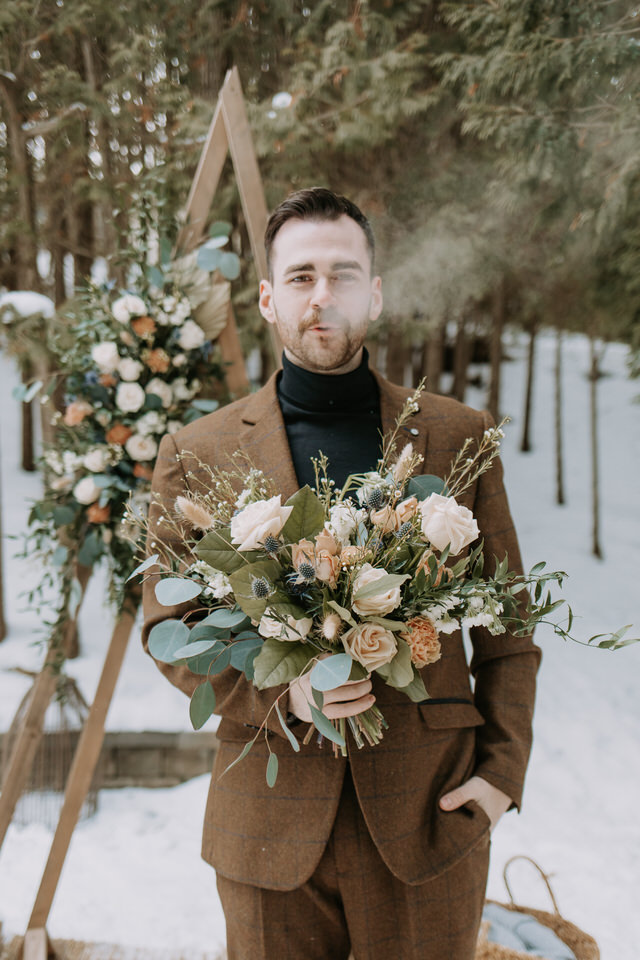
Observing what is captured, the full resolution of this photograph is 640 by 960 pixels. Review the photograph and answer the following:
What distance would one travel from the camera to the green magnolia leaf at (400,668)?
3.18ft

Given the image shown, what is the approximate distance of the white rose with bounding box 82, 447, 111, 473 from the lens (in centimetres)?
195

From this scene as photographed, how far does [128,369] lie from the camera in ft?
6.34

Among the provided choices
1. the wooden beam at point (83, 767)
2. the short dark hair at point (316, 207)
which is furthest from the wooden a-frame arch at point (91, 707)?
the short dark hair at point (316, 207)

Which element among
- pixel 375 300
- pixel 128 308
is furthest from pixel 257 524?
pixel 128 308

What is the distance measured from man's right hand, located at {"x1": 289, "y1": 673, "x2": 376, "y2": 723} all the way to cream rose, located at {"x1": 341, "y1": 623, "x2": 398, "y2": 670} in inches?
3.2

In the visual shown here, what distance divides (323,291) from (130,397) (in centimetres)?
86

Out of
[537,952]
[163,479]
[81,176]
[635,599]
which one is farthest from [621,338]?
[163,479]

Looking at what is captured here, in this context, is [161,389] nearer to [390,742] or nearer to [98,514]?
[98,514]

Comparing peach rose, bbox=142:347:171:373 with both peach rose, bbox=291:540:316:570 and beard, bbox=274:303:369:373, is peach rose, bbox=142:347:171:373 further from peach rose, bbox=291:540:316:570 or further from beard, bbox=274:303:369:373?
peach rose, bbox=291:540:316:570

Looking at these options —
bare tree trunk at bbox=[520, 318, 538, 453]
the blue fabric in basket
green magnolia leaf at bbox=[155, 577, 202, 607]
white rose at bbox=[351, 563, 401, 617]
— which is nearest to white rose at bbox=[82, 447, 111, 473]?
green magnolia leaf at bbox=[155, 577, 202, 607]

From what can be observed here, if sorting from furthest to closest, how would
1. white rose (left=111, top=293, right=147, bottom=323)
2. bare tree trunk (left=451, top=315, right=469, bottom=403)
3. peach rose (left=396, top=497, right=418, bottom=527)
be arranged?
bare tree trunk (left=451, top=315, right=469, bottom=403), white rose (left=111, top=293, right=147, bottom=323), peach rose (left=396, top=497, right=418, bottom=527)

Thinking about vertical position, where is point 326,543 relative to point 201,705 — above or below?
above

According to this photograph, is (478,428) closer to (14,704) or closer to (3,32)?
(3,32)

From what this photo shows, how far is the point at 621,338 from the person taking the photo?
5.12 meters
